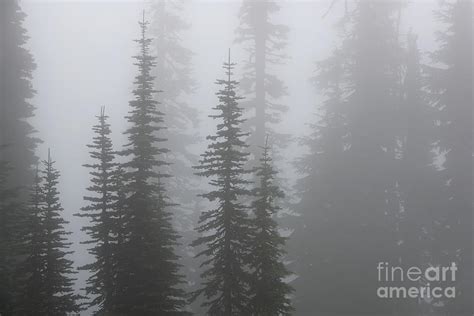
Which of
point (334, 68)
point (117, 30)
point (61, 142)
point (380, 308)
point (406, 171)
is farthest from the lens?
point (117, 30)

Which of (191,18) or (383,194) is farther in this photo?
(191,18)

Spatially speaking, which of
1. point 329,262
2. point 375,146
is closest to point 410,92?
point 375,146

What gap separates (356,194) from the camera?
17.7 metres

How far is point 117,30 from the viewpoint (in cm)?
4125

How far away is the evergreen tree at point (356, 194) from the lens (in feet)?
56.4

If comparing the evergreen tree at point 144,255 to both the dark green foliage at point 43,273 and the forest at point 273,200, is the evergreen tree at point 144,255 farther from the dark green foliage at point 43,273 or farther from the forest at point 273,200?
the dark green foliage at point 43,273

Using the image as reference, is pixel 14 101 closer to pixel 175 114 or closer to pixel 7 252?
pixel 175 114

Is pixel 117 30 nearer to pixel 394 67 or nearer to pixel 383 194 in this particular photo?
pixel 394 67

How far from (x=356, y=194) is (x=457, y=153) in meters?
4.40

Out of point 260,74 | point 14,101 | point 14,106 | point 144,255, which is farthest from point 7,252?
point 260,74

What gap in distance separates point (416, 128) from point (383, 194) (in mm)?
3354

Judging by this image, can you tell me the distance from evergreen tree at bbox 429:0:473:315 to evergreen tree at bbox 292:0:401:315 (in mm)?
1778

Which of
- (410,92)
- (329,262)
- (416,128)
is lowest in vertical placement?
(329,262)

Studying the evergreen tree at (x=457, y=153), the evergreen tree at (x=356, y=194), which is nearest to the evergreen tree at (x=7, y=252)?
the evergreen tree at (x=356, y=194)
